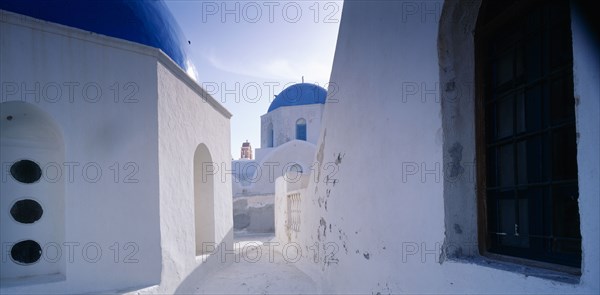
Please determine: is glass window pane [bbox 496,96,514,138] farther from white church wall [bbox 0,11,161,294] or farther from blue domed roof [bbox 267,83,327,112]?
blue domed roof [bbox 267,83,327,112]

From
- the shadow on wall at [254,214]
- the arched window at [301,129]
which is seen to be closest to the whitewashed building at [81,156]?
the shadow on wall at [254,214]

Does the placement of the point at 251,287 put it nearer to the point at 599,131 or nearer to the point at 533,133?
the point at 533,133

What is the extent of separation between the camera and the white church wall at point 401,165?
47.4 inches

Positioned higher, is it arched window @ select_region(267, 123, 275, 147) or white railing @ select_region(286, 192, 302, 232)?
arched window @ select_region(267, 123, 275, 147)

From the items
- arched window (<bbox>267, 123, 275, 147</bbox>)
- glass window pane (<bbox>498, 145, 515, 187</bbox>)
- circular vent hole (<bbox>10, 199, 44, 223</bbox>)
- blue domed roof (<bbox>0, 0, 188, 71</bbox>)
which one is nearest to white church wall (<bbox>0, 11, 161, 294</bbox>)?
circular vent hole (<bbox>10, 199, 44, 223</bbox>)

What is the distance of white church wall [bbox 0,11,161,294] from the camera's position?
3297mm

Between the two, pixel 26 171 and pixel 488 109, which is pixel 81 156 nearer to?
pixel 26 171

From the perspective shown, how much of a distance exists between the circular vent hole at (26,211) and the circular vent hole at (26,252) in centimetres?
24

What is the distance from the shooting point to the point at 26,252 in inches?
141

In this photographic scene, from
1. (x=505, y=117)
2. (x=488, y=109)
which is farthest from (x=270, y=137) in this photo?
(x=505, y=117)

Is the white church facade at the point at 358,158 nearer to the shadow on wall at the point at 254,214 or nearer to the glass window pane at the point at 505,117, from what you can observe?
the glass window pane at the point at 505,117

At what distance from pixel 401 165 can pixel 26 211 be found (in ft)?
12.7

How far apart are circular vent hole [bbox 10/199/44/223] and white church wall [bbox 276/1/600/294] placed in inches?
126

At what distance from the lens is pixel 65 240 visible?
3443 mm
